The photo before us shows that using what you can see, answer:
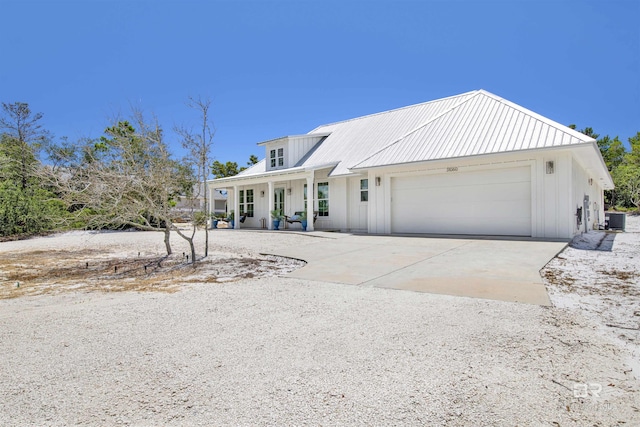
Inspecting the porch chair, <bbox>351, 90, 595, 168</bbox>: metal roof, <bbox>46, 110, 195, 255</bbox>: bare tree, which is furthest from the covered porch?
<bbox>46, 110, 195, 255</bbox>: bare tree

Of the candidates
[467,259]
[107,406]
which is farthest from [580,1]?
[107,406]

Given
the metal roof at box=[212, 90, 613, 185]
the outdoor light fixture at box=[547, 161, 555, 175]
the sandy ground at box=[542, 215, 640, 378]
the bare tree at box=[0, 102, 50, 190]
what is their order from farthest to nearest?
the bare tree at box=[0, 102, 50, 190]
the metal roof at box=[212, 90, 613, 185]
the outdoor light fixture at box=[547, 161, 555, 175]
the sandy ground at box=[542, 215, 640, 378]

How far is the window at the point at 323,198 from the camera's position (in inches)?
665

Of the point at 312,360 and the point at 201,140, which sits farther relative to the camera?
the point at 201,140

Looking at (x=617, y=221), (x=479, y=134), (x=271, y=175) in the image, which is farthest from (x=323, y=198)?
(x=617, y=221)

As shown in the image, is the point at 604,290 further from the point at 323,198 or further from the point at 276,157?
the point at 276,157

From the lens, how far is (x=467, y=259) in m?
7.13

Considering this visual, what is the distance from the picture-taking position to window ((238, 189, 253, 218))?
20469mm

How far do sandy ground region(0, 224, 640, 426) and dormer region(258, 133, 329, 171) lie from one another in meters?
15.4

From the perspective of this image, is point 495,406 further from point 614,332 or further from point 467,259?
point 467,259

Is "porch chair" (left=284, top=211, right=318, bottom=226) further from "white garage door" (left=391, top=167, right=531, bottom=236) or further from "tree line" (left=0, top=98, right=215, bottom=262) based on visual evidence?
"tree line" (left=0, top=98, right=215, bottom=262)

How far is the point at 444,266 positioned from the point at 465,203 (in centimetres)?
647

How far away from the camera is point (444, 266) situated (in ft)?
21.2

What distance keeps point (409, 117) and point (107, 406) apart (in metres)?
18.1
